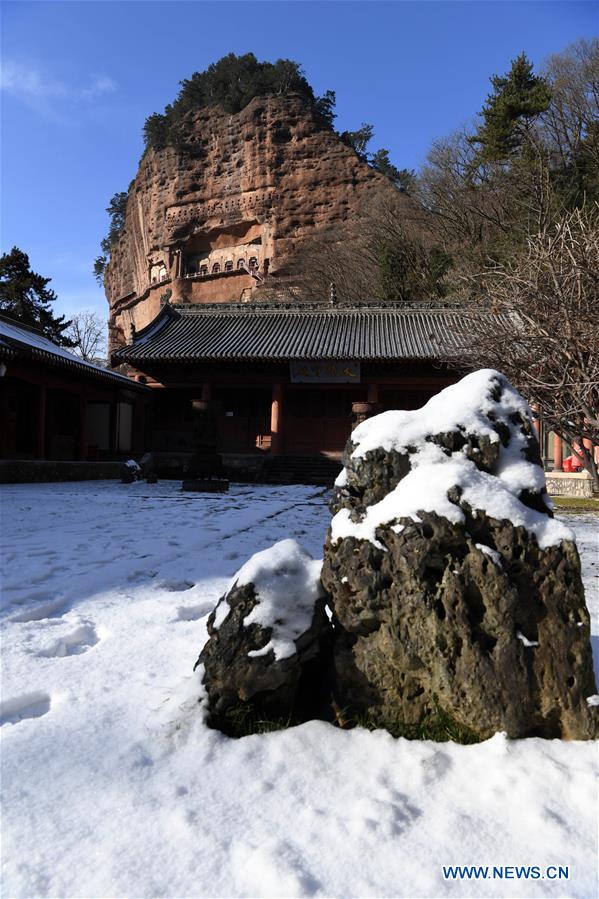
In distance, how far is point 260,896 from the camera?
4.03 feet

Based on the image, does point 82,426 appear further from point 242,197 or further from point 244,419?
point 242,197

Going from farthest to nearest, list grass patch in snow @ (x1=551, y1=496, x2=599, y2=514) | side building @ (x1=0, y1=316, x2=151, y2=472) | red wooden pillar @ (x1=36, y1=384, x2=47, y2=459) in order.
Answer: red wooden pillar @ (x1=36, y1=384, x2=47, y2=459) → side building @ (x1=0, y1=316, x2=151, y2=472) → grass patch in snow @ (x1=551, y1=496, x2=599, y2=514)

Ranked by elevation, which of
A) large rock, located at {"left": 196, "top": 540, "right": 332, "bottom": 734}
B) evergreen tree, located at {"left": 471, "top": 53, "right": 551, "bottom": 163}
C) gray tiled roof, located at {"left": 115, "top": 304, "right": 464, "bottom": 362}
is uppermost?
evergreen tree, located at {"left": 471, "top": 53, "right": 551, "bottom": 163}

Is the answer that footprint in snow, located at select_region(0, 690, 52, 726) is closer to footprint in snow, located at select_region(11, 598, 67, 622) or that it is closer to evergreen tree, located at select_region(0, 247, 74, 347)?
footprint in snow, located at select_region(11, 598, 67, 622)

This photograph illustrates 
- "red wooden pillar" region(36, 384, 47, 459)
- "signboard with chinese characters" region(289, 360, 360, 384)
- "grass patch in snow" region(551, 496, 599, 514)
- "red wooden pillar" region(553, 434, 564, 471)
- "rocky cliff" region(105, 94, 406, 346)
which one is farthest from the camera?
"rocky cliff" region(105, 94, 406, 346)

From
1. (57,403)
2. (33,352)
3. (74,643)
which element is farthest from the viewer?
(57,403)

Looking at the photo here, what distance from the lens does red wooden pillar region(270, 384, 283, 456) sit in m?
17.0

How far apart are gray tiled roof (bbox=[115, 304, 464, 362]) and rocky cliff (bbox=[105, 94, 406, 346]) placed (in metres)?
12.6

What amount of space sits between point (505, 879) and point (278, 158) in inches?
1534

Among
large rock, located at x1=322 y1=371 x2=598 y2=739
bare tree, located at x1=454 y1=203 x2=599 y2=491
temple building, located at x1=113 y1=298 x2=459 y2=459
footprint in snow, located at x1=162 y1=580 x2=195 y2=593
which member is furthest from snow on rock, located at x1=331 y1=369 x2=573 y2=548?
temple building, located at x1=113 y1=298 x2=459 y2=459

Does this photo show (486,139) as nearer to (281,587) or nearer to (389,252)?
(389,252)

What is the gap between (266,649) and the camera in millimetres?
1894

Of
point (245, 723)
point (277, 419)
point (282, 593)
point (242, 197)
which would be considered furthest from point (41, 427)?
point (242, 197)

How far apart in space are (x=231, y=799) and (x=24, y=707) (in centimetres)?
100
